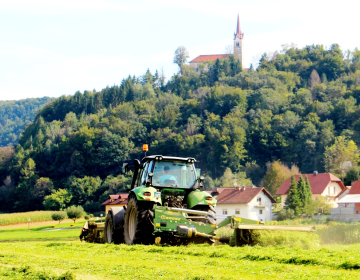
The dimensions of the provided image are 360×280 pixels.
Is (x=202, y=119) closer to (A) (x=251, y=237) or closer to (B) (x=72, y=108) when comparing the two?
(B) (x=72, y=108)

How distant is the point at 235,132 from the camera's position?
12406cm

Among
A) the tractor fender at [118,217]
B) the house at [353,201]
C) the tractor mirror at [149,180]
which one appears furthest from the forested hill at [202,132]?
the tractor mirror at [149,180]

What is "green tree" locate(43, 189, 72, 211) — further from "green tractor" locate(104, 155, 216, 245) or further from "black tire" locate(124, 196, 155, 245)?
"black tire" locate(124, 196, 155, 245)

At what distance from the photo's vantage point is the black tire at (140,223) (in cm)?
1330

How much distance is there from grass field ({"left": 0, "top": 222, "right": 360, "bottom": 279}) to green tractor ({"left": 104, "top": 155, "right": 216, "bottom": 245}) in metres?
1.04

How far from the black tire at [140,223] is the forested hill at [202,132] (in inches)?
3398

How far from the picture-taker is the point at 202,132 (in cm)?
13700

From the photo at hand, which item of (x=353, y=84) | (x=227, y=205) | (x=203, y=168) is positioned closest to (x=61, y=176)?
(x=203, y=168)

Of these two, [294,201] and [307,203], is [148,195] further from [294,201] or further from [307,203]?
[307,203]

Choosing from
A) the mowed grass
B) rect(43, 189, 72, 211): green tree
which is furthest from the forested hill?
the mowed grass

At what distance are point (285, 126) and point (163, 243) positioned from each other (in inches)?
4432

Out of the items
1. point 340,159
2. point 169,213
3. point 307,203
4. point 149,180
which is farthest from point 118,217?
point 340,159

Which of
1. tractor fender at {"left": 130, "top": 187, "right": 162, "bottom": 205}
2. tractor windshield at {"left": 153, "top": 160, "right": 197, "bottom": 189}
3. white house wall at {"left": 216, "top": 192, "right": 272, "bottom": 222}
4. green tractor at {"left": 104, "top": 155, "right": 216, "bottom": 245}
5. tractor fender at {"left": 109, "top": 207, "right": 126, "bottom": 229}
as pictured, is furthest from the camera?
white house wall at {"left": 216, "top": 192, "right": 272, "bottom": 222}

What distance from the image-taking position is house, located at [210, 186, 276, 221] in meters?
69.6
